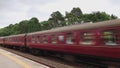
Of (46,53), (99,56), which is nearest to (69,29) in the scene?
(99,56)

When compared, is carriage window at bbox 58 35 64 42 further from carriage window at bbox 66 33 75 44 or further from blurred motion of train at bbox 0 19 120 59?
carriage window at bbox 66 33 75 44

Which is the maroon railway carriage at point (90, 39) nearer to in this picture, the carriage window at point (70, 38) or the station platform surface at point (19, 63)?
the carriage window at point (70, 38)

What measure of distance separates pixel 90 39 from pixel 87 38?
371 mm

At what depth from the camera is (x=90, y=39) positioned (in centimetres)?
1433

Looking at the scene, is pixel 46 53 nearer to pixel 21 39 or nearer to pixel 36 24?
pixel 21 39

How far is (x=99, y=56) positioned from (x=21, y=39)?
20.4 metres

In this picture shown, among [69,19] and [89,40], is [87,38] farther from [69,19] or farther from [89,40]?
[69,19]

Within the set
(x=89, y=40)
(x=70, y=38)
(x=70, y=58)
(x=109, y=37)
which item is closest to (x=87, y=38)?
(x=89, y=40)

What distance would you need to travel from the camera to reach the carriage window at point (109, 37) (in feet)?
40.6

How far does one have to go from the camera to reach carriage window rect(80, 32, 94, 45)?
14.2 metres

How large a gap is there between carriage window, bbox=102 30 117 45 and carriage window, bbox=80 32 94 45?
110cm

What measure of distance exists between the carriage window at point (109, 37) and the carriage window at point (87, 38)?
1.10 metres

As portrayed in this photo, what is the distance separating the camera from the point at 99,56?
44.7ft

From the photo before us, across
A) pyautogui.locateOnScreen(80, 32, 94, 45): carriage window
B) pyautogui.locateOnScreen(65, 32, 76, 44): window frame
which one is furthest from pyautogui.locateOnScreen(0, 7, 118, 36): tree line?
pyautogui.locateOnScreen(80, 32, 94, 45): carriage window
